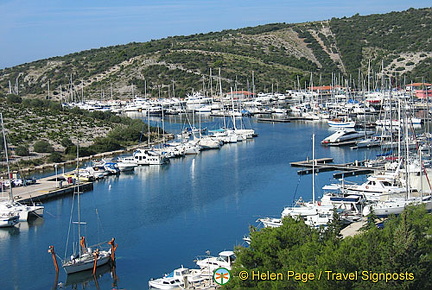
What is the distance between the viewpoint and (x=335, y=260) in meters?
16.1

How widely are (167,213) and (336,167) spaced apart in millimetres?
14178

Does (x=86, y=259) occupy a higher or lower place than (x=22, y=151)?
lower

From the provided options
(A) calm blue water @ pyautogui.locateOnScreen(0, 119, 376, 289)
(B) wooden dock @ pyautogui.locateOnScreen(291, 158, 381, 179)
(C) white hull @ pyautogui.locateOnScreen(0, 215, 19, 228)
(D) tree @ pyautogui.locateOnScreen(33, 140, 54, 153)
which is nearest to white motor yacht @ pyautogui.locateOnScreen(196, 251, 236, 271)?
(A) calm blue water @ pyautogui.locateOnScreen(0, 119, 376, 289)

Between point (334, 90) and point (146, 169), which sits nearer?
point (146, 169)

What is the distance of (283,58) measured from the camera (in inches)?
4742

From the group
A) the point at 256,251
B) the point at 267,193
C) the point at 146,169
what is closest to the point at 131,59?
the point at 146,169

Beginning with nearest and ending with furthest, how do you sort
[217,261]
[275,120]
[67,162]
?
[217,261], [67,162], [275,120]

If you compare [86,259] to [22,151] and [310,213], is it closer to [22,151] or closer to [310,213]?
[310,213]

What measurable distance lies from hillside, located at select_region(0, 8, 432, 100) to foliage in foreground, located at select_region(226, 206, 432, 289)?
78902 mm

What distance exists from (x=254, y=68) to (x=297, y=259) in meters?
95.6

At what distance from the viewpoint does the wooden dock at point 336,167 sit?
4197 cm

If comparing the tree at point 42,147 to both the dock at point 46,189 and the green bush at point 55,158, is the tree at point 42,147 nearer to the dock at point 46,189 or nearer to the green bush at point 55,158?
the green bush at point 55,158

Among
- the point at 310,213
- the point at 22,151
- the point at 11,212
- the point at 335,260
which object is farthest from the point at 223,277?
the point at 22,151

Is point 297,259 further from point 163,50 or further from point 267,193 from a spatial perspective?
point 163,50
